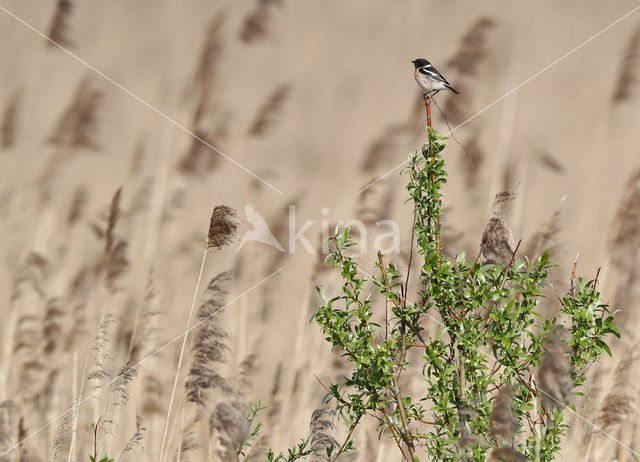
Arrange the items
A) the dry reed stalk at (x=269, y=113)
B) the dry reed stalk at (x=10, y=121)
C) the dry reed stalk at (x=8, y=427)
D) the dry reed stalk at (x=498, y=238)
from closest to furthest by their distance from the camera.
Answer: the dry reed stalk at (x=498, y=238)
the dry reed stalk at (x=8, y=427)
the dry reed stalk at (x=10, y=121)
the dry reed stalk at (x=269, y=113)

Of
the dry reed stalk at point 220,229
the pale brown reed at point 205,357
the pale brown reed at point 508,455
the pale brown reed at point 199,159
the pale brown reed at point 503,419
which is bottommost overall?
the pale brown reed at point 508,455

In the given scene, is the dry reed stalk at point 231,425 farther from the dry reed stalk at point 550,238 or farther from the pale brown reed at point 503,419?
the dry reed stalk at point 550,238

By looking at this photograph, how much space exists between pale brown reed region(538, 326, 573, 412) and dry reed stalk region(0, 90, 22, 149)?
14.6ft

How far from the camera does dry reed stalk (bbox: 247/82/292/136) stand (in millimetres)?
5305

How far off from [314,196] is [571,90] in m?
6.23

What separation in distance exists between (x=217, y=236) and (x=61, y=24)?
156 inches

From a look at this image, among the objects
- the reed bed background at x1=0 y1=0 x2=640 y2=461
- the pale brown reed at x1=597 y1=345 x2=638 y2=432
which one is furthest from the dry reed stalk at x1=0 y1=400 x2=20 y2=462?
the pale brown reed at x1=597 y1=345 x2=638 y2=432

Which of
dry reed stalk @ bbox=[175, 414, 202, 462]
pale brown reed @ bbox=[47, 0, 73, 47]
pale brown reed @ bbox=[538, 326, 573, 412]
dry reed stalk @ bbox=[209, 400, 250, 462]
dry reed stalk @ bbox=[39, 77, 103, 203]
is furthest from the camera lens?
pale brown reed @ bbox=[47, 0, 73, 47]

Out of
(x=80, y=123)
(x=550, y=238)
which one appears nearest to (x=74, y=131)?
(x=80, y=123)

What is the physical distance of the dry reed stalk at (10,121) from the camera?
5.09 meters

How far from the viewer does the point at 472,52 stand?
199 inches

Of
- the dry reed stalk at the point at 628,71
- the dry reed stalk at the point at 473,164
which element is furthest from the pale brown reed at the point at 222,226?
the dry reed stalk at the point at 628,71

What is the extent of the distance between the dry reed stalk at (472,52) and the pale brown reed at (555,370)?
3.59 meters

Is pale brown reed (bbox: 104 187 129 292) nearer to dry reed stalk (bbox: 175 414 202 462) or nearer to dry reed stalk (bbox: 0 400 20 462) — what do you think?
dry reed stalk (bbox: 0 400 20 462)
